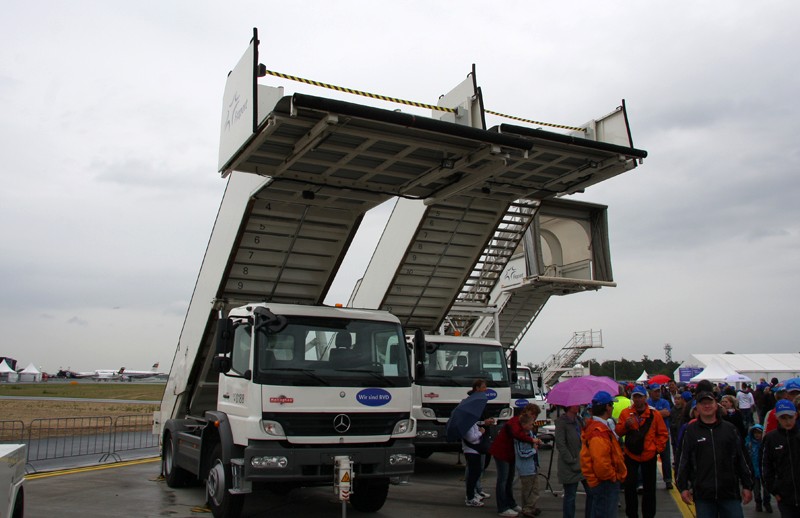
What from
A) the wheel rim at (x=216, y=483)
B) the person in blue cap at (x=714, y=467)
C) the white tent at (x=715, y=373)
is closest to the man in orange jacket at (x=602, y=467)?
the person in blue cap at (x=714, y=467)

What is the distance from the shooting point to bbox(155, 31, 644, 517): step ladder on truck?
23.8 ft

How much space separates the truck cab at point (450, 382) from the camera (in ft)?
36.7

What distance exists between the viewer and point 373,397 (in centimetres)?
759

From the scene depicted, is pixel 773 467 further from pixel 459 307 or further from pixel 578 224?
pixel 578 224

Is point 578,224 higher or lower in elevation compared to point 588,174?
higher

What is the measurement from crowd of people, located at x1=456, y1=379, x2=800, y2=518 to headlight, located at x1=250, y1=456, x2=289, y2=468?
282cm

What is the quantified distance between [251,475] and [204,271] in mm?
4646

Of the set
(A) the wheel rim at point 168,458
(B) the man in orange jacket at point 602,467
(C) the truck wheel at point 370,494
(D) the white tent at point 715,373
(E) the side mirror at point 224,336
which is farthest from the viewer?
(D) the white tent at point 715,373

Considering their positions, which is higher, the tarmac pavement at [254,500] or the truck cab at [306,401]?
the truck cab at [306,401]

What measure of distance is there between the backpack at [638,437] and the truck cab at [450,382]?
149 inches

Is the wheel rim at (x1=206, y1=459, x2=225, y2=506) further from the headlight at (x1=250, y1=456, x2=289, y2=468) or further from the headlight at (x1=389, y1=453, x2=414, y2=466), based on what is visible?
the headlight at (x1=389, y1=453, x2=414, y2=466)

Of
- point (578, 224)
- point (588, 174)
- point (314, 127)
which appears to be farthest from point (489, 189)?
point (578, 224)

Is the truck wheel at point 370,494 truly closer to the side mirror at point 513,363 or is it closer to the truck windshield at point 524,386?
the side mirror at point 513,363

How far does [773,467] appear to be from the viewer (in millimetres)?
5383
